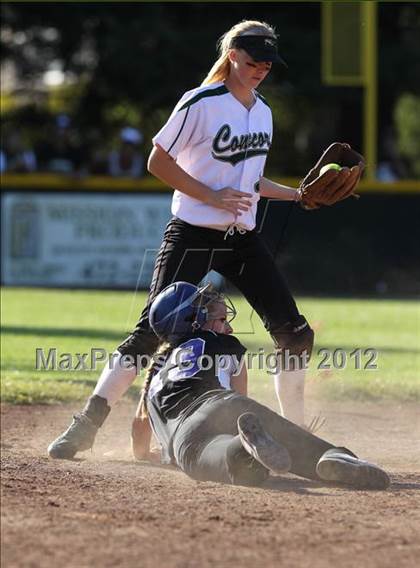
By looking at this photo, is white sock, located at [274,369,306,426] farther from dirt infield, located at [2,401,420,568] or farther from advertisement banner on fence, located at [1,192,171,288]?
advertisement banner on fence, located at [1,192,171,288]

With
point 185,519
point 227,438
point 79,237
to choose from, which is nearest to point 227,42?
point 227,438

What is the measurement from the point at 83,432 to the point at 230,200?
60.1 inches

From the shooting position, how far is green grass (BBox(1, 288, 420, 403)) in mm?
9148

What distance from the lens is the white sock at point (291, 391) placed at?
652 centimetres

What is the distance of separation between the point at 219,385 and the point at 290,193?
1351 mm

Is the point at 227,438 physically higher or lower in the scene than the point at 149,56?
lower

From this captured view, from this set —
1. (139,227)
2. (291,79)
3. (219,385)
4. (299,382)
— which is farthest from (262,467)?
(291,79)

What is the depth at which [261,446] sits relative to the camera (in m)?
5.07

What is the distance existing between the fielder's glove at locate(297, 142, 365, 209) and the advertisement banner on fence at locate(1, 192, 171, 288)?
438 inches

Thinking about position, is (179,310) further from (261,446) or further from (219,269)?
(261,446)

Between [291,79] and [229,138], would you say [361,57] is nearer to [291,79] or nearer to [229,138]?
[291,79]

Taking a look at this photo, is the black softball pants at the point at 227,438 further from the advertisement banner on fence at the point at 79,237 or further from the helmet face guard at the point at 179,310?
the advertisement banner on fence at the point at 79,237

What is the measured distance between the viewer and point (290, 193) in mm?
6625

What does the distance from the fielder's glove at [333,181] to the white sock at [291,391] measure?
38.5 inches
